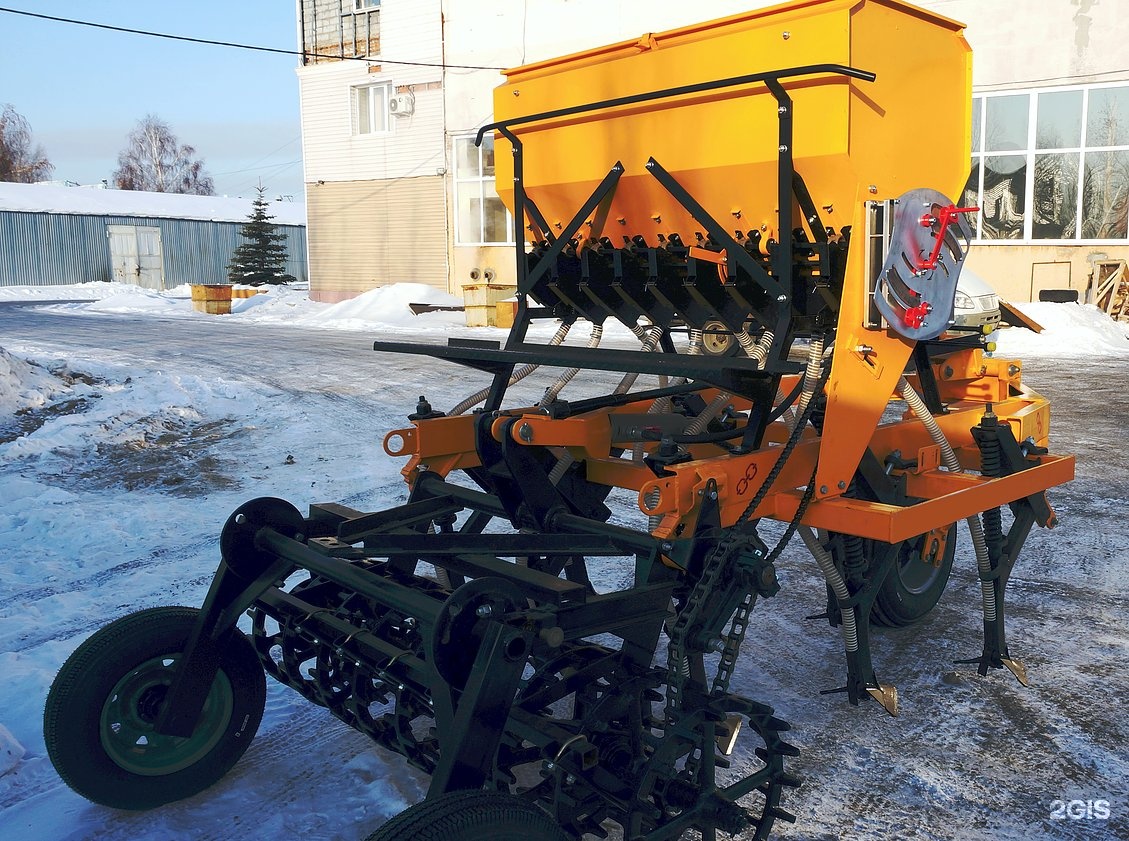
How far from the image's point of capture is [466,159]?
25.8m

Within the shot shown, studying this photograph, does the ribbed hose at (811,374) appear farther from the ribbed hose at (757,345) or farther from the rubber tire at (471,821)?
the rubber tire at (471,821)

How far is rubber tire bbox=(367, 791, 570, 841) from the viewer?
2.29 metres

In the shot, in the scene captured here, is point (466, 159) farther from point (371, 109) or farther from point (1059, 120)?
point (1059, 120)

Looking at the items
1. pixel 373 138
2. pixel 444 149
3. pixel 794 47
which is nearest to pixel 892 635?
pixel 794 47

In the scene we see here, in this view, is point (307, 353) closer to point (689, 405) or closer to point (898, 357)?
point (689, 405)

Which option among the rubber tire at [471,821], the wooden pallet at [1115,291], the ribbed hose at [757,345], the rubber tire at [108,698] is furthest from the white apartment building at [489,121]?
the rubber tire at [471,821]

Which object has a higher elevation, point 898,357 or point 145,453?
point 898,357

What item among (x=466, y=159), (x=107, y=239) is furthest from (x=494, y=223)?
(x=107, y=239)

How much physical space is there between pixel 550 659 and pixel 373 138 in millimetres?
26528

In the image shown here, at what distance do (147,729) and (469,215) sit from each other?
77.2 feet

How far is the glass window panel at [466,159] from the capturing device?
2564 cm

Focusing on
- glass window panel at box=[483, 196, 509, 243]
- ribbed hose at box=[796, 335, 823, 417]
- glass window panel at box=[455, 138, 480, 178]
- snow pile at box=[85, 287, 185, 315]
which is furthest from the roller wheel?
snow pile at box=[85, 287, 185, 315]

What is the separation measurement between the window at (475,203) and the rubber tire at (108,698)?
73.2ft

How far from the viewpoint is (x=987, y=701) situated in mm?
4141
